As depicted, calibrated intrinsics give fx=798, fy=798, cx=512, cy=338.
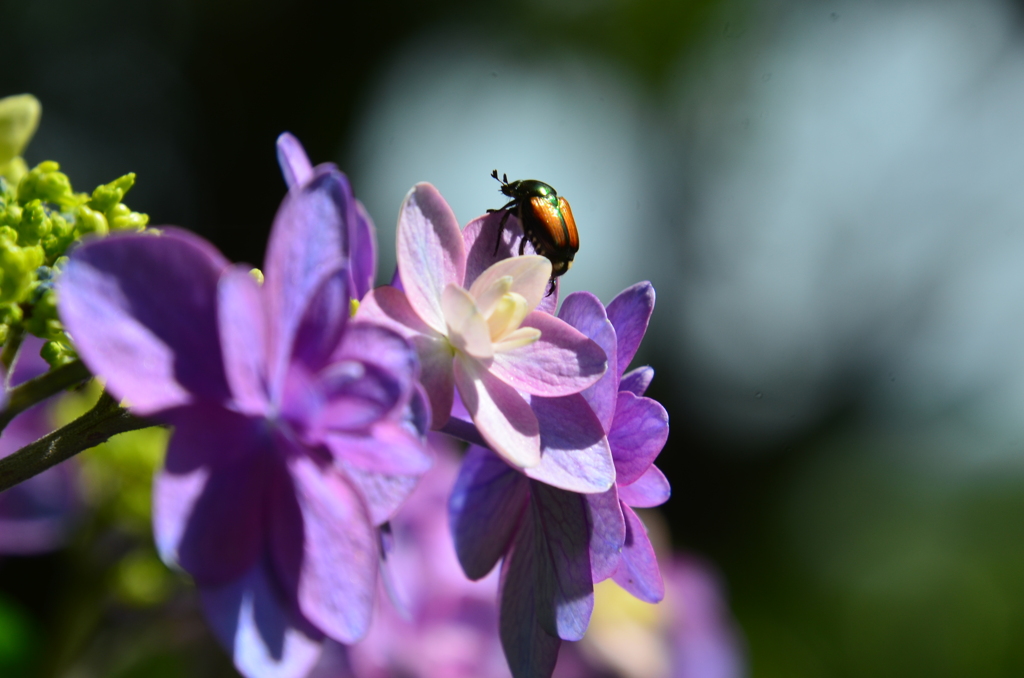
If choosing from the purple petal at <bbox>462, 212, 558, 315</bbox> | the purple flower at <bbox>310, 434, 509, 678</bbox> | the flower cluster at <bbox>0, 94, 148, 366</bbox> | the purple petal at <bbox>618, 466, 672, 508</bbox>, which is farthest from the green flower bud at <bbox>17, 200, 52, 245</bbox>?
the purple flower at <bbox>310, 434, 509, 678</bbox>

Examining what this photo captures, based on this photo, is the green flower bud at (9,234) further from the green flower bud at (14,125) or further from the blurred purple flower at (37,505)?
the blurred purple flower at (37,505)

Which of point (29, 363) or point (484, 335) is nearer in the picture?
point (484, 335)

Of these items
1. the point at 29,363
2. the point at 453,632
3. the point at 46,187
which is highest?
the point at 46,187

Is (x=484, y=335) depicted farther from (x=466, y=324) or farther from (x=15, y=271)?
(x=15, y=271)

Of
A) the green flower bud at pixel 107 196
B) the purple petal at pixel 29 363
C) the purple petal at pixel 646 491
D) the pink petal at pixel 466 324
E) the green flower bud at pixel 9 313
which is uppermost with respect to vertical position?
the pink petal at pixel 466 324

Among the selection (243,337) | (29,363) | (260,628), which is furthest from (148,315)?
(29,363)

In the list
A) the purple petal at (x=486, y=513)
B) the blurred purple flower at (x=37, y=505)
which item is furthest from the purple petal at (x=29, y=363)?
the purple petal at (x=486, y=513)
